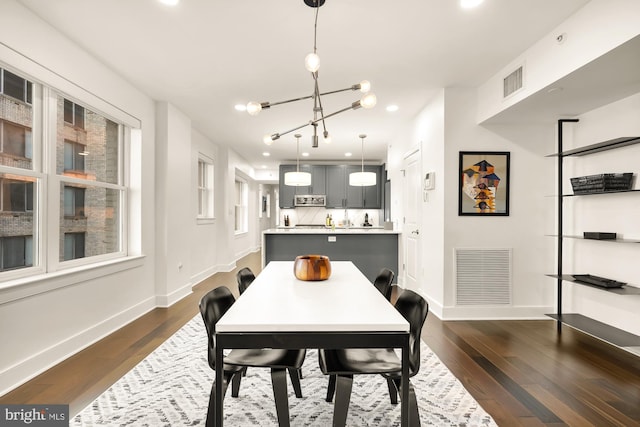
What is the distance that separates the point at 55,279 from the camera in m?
2.77

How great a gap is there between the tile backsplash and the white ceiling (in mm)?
4962

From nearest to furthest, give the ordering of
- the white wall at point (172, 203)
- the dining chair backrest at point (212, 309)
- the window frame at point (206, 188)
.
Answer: the dining chair backrest at point (212, 309)
the white wall at point (172, 203)
the window frame at point (206, 188)

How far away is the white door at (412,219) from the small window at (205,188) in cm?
365

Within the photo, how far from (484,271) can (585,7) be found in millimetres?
2592

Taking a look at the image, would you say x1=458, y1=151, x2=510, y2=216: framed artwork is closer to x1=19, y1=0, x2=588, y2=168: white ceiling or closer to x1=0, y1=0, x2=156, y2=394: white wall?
x1=19, y1=0, x2=588, y2=168: white ceiling

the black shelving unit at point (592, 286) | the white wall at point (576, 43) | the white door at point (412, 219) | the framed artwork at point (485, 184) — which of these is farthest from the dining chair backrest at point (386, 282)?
the white door at point (412, 219)

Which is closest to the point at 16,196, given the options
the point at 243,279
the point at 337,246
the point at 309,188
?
the point at 243,279

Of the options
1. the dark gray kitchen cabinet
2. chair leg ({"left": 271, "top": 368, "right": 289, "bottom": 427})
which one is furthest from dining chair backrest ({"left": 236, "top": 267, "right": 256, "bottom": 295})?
the dark gray kitchen cabinet

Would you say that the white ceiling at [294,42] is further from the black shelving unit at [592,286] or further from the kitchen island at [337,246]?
the kitchen island at [337,246]

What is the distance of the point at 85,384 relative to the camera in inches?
96.0

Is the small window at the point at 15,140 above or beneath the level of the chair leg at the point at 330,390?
above

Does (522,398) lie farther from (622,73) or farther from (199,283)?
(199,283)

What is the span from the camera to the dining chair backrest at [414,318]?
1.70 metres

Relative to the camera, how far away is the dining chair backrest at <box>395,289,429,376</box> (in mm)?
1701
